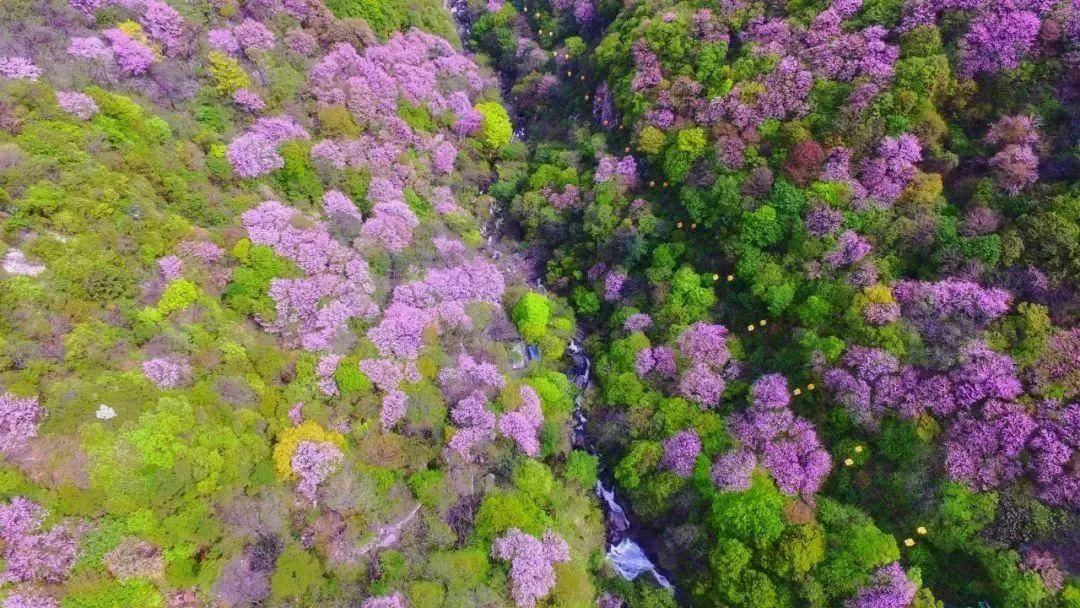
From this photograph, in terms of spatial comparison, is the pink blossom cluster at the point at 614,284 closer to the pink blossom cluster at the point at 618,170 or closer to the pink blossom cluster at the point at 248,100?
the pink blossom cluster at the point at 618,170

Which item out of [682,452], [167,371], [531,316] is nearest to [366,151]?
[531,316]

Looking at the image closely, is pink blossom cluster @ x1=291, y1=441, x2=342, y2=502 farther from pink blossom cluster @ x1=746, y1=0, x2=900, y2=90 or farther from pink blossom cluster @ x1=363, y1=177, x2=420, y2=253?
pink blossom cluster @ x1=746, y1=0, x2=900, y2=90

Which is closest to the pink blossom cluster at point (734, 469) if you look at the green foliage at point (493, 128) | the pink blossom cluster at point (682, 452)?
the pink blossom cluster at point (682, 452)

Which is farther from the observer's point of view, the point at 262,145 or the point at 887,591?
the point at 262,145

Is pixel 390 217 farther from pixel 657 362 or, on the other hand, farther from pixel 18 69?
pixel 18 69

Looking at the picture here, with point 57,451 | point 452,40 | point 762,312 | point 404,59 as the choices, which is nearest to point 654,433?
point 762,312
